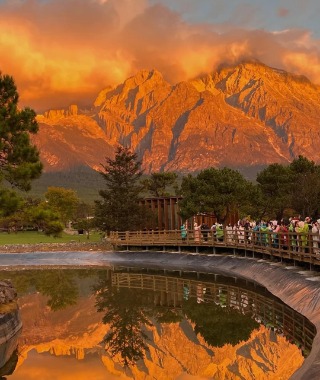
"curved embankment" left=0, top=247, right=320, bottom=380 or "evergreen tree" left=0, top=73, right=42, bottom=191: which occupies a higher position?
"evergreen tree" left=0, top=73, right=42, bottom=191

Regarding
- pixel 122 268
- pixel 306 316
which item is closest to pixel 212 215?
pixel 122 268

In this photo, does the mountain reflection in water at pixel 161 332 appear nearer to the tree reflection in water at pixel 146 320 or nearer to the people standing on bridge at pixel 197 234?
the tree reflection in water at pixel 146 320

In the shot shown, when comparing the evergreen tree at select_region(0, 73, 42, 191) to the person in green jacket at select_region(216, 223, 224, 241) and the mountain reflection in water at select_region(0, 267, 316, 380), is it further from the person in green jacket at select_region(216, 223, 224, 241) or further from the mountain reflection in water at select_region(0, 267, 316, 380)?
the person in green jacket at select_region(216, 223, 224, 241)

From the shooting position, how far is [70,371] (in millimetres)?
19703

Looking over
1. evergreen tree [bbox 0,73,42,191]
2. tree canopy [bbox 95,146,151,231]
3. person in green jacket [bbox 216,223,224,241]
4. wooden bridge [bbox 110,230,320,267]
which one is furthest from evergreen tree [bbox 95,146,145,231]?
evergreen tree [bbox 0,73,42,191]

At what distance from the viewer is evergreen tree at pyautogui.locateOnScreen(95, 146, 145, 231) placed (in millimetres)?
73062

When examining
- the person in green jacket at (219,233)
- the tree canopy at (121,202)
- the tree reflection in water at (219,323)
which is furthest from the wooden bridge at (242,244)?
the tree reflection in water at (219,323)

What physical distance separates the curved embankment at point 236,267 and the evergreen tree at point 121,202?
4.86 meters

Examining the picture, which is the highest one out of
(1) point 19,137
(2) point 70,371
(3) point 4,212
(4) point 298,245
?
(1) point 19,137

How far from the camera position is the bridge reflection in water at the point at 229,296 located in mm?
23391

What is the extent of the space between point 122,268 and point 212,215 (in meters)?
23.4

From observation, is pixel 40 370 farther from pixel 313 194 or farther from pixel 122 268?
pixel 313 194

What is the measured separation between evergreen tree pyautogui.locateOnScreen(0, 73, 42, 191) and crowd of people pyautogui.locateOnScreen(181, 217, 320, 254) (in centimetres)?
A: 1404

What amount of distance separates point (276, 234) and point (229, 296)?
6.72 meters
